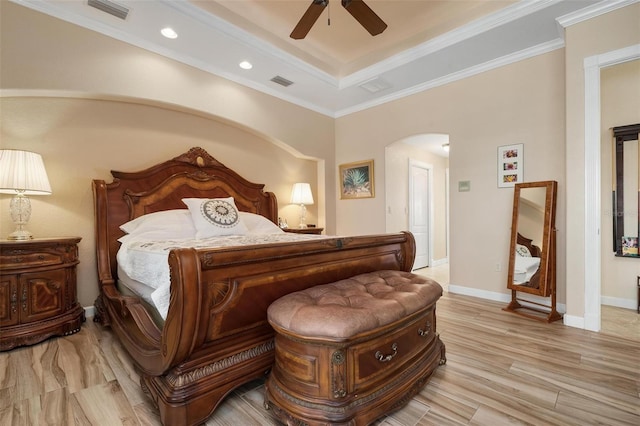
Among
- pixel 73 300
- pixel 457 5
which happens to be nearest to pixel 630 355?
pixel 457 5

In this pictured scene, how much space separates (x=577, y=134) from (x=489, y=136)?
963 millimetres

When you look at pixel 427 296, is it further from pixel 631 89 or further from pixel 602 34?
pixel 631 89

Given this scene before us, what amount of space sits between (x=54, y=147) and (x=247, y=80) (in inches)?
91.8

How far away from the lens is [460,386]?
5.74 ft

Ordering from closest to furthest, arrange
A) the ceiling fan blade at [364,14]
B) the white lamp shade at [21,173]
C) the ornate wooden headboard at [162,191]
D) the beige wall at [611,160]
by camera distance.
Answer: the ceiling fan blade at [364,14] < the white lamp shade at [21,173] < the ornate wooden headboard at [162,191] < the beige wall at [611,160]

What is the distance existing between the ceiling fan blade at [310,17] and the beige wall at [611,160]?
3.47m

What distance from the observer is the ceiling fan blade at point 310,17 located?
7.36 feet

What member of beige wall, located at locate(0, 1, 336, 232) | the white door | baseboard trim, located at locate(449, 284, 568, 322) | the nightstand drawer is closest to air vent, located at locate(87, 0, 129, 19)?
beige wall, located at locate(0, 1, 336, 232)

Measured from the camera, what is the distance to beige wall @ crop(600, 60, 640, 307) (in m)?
3.20

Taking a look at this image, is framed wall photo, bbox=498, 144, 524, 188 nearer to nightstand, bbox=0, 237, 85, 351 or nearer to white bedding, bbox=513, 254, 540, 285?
white bedding, bbox=513, 254, 540, 285

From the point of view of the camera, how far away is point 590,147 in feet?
8.50

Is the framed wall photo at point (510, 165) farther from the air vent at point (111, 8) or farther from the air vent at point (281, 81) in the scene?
the air vent at point (111, 8)

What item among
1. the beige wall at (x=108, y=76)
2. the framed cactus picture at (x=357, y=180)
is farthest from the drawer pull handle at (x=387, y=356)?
the framed cactus picture at (x=357, y=180)

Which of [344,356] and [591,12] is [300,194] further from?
[591,12]
